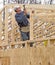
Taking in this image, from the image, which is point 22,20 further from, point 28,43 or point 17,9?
point 28,43

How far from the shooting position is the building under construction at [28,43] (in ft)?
30.1

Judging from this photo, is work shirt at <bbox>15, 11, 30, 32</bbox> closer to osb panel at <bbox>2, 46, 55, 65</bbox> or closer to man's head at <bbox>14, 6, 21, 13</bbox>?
man's head at <bbox>14, 6, 21, 13</bbox>

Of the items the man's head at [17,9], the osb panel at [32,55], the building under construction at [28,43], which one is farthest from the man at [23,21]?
the osb panel at [32,55]

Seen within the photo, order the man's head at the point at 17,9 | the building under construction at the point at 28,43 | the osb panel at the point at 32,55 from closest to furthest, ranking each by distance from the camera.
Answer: the osb panel at the point at 32,55 < the building under construction at the point at 28,43 < the man's head at the point at 17,9

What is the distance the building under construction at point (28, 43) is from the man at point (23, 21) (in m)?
0.25

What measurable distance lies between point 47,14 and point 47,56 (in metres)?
2.79

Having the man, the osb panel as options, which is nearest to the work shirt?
the man

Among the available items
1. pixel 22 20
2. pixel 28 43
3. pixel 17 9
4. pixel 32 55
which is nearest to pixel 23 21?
pixel 22 20

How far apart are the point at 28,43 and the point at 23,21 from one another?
147 cm

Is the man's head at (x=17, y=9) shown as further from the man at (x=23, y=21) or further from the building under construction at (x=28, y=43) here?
the building under construction at (x=28, y=43)

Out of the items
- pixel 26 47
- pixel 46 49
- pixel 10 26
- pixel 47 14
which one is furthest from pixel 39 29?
pixel 46 49

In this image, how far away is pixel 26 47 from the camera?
33.3 ft

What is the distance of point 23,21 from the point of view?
37.5ft

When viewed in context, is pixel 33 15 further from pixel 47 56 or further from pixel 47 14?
pixel 47 56
